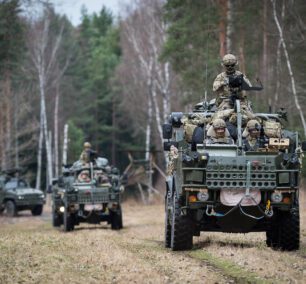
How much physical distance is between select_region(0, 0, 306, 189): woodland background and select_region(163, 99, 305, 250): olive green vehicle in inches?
72.5

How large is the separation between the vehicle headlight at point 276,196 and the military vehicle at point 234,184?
0.05 ft

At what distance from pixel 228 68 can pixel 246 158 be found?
2.50m

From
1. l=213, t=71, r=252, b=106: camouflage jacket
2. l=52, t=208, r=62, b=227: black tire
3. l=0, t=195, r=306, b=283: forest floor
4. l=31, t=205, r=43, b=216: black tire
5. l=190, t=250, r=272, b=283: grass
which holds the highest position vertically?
l=213, t=71, r=252, b=106: camouflage jacket

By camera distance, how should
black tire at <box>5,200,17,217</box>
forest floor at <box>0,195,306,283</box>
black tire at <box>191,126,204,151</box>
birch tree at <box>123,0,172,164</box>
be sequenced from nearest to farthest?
forest floor at <box>0,195,306,283</box> → black tire at <box>191,126,204,151</box> → black tire at <box>5,200,17,217</box> → birch tree at <box>123,0,172,164</box>

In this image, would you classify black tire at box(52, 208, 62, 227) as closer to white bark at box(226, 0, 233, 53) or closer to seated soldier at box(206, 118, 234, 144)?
white bark at box(226, 0, 233, 53)

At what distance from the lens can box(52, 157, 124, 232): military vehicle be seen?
2303 centimetres

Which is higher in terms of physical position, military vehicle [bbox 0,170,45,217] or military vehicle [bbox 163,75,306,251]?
military vehicle [bbox 163,75,306,251]

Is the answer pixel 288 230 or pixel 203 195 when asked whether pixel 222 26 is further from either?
pixel 203 195

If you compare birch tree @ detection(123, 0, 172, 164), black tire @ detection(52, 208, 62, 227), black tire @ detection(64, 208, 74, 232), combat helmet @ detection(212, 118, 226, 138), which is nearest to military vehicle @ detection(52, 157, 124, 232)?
black tire @ detection(64, 208, 74, 232)

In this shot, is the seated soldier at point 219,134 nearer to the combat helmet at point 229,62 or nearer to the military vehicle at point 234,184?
the military vehicle at point 234,184

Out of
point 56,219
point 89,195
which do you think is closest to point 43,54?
point 56,219

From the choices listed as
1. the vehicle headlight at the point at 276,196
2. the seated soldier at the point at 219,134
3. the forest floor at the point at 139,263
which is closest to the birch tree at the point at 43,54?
the forest floor at the point at 139,263

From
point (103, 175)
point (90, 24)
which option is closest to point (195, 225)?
point (103, 175)

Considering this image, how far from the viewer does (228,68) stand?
14.7 meters
